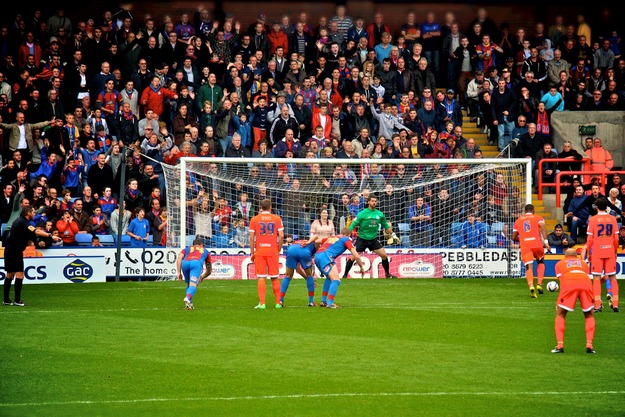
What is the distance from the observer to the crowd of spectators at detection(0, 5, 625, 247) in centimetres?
2622

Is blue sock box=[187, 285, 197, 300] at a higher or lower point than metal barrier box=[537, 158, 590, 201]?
lower

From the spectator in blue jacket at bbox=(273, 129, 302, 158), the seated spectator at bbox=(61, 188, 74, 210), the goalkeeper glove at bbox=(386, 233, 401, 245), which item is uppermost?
the spectator in blue jacket at bbox=(273, 129, 302, 158)

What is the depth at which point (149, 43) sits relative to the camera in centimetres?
2859

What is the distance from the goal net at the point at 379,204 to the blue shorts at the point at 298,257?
6.21m

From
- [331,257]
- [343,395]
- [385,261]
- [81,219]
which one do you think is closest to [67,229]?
[81,219]

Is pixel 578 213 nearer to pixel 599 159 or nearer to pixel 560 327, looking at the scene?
pixel 599 159

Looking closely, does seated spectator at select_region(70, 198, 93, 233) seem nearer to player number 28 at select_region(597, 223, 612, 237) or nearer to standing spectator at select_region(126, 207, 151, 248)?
standing spectator at select_region(126, 207, 151, 248)

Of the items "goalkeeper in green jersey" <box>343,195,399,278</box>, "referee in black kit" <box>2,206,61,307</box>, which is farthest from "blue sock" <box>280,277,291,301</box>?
"goalkeeper in green jersey" <box>343,195,399,278</box>

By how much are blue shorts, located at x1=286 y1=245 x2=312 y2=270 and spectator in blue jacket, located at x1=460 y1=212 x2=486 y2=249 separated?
8.02m

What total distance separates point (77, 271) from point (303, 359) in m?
12.3

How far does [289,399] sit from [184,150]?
52.7 feet

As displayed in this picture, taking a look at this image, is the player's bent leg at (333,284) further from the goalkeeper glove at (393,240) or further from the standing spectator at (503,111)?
the standing spectator at (503,111)

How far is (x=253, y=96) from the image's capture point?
29031 millimetres

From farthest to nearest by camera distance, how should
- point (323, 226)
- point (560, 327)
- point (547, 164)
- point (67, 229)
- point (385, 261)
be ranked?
point (547, 164) → point (323, 226) → point (385, 261) → point (67, 229) → point (560, 327)
